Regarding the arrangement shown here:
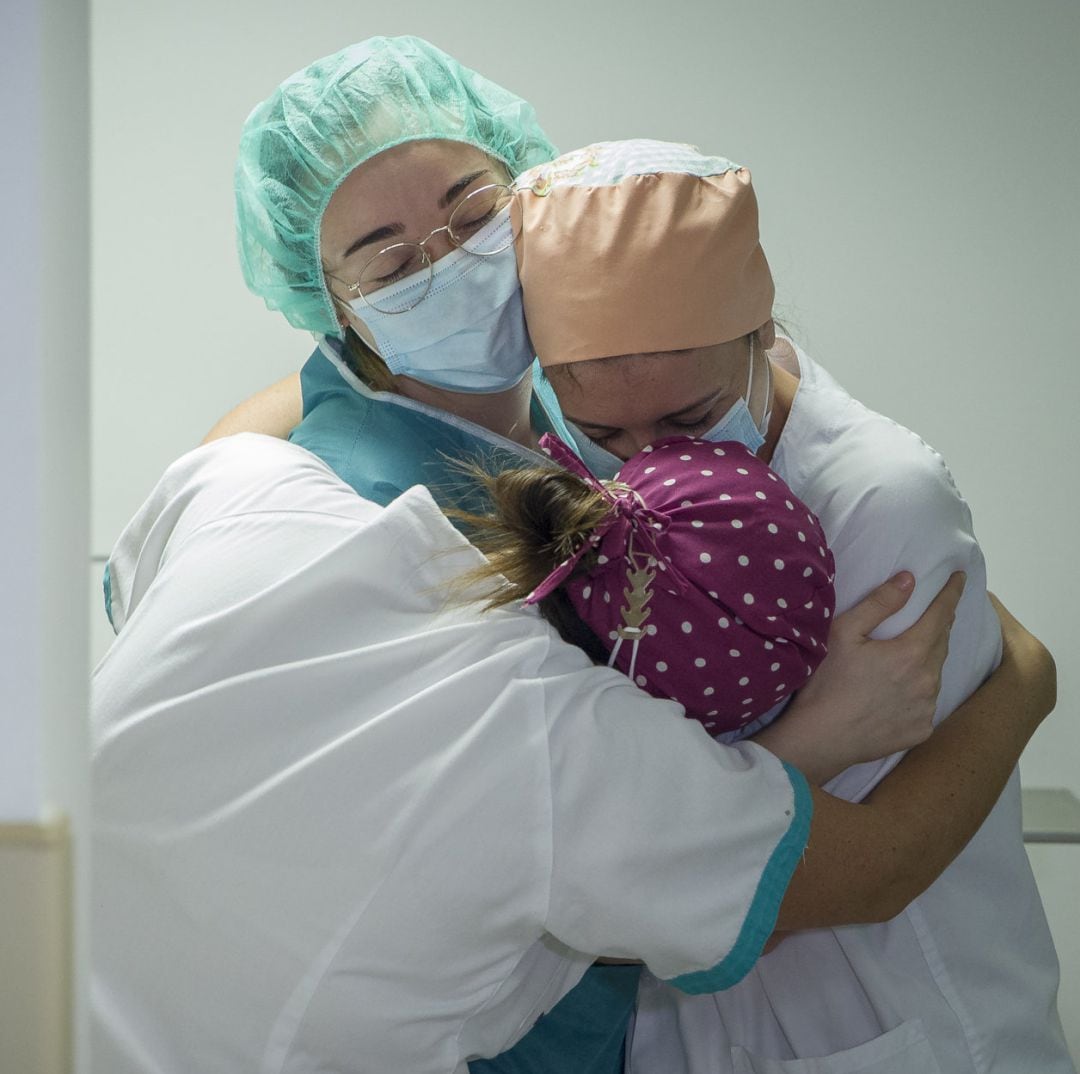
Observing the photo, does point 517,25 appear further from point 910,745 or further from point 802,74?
point 910,745

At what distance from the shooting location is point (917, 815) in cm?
123

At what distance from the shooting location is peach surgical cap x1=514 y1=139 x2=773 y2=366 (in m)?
1.27

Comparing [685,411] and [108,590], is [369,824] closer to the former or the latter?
[685,411]

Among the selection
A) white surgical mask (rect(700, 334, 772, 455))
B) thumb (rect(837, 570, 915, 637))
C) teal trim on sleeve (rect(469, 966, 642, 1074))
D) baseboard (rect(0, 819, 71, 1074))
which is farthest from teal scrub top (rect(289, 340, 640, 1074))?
baseboard (rect(0, 819, 71, 1074))

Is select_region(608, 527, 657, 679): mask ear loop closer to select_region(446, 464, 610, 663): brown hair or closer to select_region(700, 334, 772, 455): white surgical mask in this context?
select_region(446, 464, 610, 663): brown hair

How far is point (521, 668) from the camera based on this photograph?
106 cm

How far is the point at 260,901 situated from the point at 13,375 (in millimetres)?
641

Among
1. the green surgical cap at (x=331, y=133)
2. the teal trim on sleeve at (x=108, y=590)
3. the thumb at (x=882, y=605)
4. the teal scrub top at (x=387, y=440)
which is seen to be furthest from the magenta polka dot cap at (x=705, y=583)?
the teal trim on sleeve at (x=108, y=590)

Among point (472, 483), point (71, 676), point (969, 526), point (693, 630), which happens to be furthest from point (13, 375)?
point (969, 526)

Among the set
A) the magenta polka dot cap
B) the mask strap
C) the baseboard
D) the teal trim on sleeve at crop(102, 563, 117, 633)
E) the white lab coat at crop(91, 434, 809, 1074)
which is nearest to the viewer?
the baseboard

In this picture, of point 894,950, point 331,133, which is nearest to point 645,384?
point 331,133

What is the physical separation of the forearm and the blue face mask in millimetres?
626

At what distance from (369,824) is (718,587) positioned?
13.8 inches

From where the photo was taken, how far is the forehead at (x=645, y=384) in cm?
129
